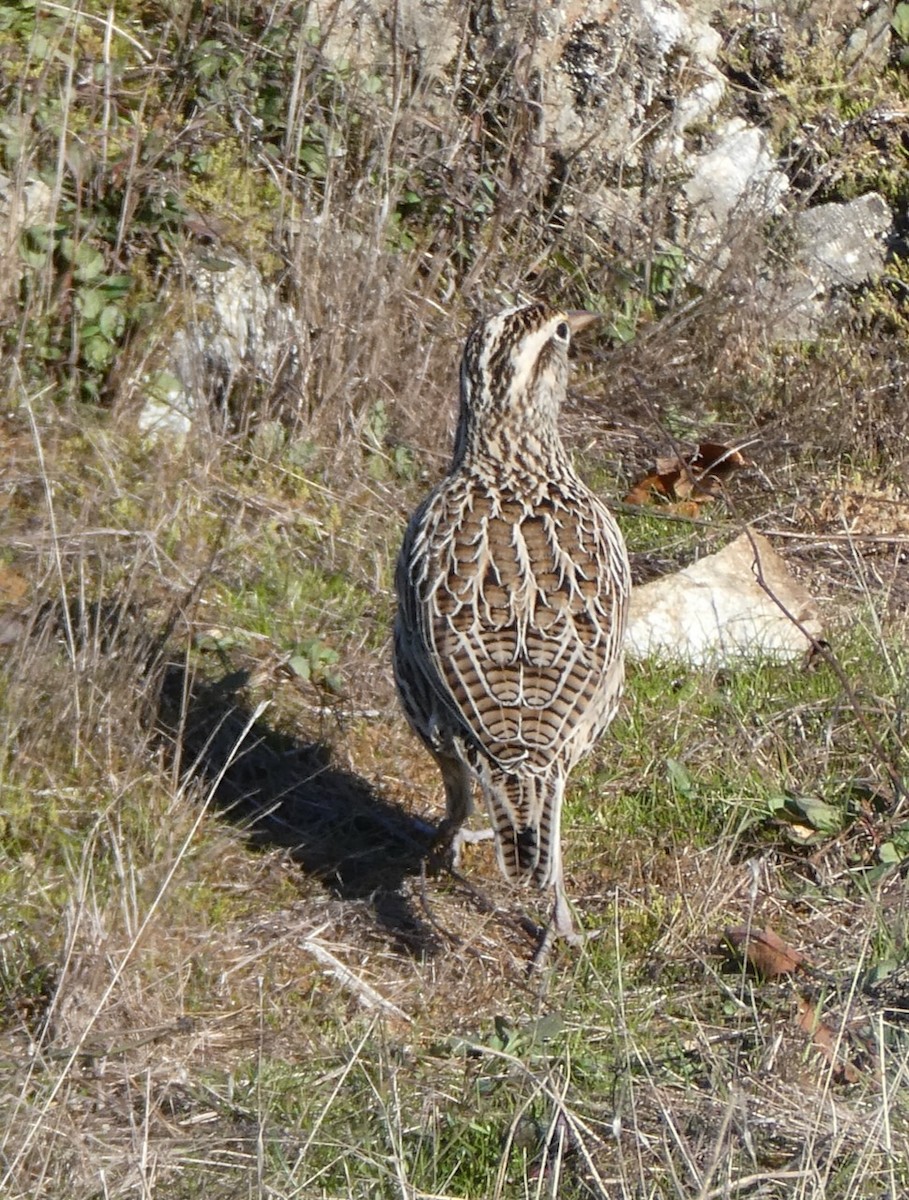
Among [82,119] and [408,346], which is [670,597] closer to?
[408,346]

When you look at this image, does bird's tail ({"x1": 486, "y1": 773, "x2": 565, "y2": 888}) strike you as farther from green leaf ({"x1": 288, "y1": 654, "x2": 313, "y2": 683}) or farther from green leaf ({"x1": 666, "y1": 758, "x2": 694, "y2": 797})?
green leaf ({"x1": 288, "y1": 654, "x2": 313, "y2": 683})

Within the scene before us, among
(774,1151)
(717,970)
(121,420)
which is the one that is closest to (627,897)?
(717,970)

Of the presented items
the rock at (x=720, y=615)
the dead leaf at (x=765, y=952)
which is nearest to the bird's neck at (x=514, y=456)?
the rock at (x=720, y=615)

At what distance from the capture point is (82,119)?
7.81 meters

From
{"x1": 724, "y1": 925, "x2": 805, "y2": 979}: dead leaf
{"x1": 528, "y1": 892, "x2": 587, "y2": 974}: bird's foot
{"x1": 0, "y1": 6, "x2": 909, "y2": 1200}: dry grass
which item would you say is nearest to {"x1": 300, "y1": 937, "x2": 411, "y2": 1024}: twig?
{"x1": 0, "y1": 6, "x2": 909, "y2": 1200}: dry grass

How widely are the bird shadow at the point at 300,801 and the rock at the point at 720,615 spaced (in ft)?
3.94

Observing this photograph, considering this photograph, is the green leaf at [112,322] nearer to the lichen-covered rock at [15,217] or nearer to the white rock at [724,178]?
the lichen-covered rock at [15,217]

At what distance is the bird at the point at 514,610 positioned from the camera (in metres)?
5.05

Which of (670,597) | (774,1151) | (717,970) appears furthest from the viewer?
(670,597)

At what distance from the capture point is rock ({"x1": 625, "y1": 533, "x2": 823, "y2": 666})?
22.2ft

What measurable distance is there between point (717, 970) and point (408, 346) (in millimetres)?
3461

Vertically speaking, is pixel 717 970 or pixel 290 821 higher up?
pixel 717 970

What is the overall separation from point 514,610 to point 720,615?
192 cm

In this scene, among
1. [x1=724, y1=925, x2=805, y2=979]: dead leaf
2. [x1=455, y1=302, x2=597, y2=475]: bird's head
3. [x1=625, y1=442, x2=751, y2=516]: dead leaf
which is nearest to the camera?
[x1=724, y1=925, x2=805, y2=979]: dead leaf
